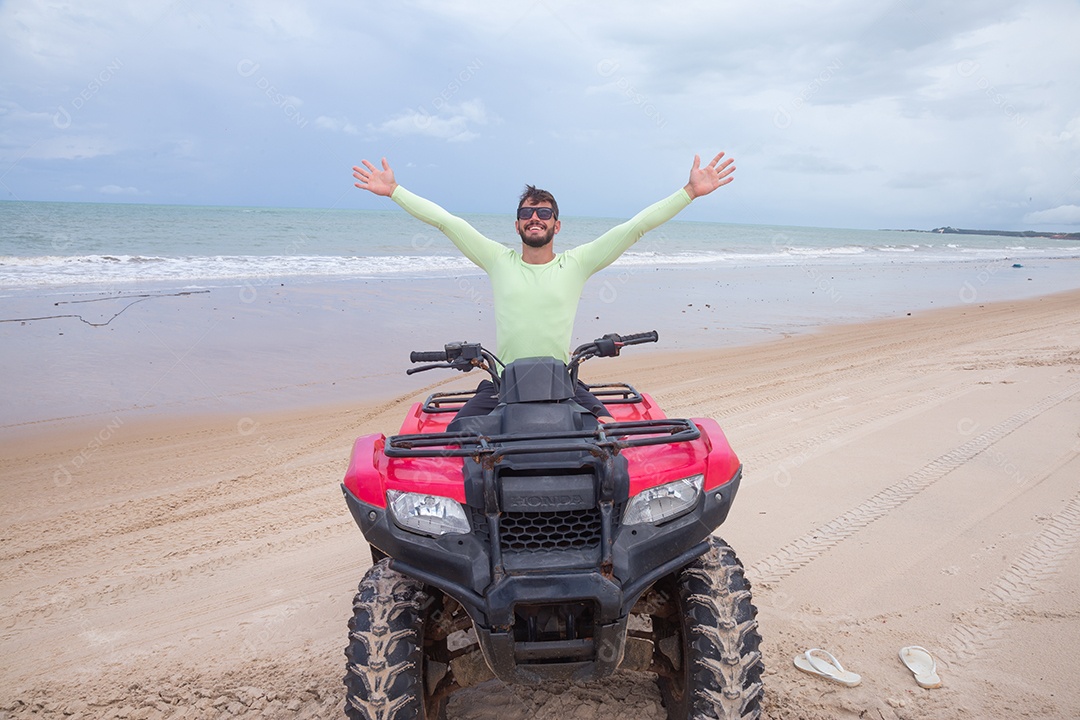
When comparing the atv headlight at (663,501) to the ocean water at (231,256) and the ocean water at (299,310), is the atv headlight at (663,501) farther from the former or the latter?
the ocean water at (231,256)

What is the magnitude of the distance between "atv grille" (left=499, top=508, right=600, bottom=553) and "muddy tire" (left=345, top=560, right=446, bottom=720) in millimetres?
404

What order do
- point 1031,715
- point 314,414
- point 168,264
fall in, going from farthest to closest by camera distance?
1. point 168,264
2. point 314,414
3. point 1031,715

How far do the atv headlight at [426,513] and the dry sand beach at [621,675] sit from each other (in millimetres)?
1057

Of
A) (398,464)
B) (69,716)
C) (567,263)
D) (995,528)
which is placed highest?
(567,263)

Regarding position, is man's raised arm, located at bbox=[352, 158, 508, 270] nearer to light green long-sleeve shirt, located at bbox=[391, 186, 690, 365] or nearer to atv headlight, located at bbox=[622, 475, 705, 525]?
light green long-sleeve shirt, located at bbox=[391, 186, 690, 365]

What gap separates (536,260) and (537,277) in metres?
0.15

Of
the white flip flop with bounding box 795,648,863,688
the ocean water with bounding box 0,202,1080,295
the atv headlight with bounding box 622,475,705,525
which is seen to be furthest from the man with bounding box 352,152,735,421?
the ocean water with bounding box 0,202,1080,295

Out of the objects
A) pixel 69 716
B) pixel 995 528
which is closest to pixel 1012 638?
pixel 995 528

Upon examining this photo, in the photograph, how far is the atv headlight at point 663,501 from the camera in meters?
2.20

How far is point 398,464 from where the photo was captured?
231cm

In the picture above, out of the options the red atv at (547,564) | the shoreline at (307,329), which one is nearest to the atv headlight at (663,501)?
the red atv at (547,564)

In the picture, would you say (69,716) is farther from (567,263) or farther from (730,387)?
(730,387)

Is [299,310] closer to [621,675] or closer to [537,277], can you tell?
[537,277]

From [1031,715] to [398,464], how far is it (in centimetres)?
258
